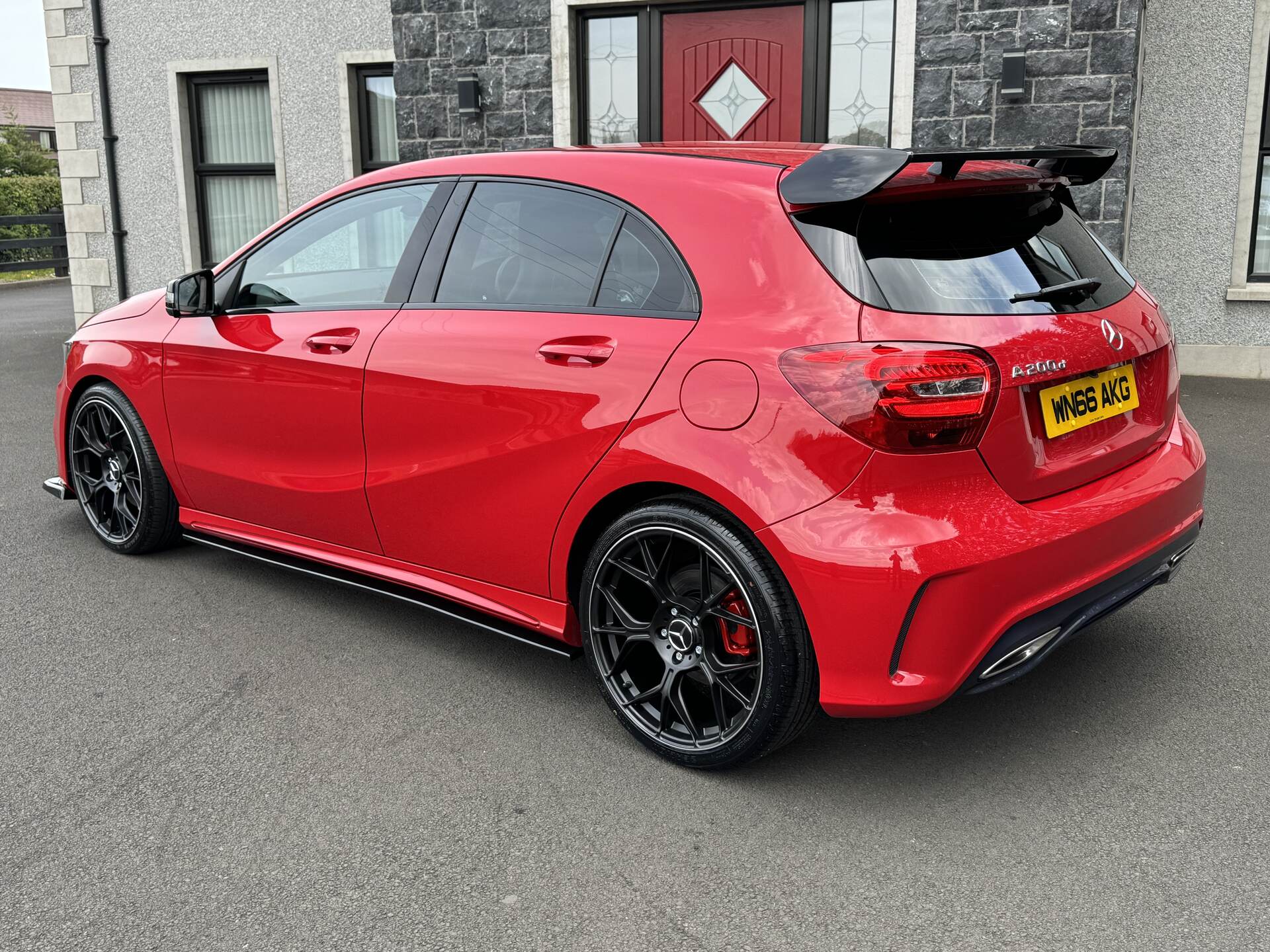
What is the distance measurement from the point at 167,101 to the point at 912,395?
464 inches

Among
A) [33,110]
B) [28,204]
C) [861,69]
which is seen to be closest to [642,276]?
[861,69]

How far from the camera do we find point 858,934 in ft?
8.03

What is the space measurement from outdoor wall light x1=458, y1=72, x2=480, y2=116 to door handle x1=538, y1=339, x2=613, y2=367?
690 centimetres

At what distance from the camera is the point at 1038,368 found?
281 centimetres

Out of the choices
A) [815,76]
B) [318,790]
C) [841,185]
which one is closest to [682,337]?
[841,185]

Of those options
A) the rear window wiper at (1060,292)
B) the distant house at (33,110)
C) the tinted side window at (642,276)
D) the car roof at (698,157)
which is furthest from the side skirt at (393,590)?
the distant house at (33,110)

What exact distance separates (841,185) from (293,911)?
6.99ft

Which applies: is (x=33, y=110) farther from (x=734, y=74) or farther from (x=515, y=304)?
(x=515, y=304)

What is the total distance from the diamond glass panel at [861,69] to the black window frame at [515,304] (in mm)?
5687

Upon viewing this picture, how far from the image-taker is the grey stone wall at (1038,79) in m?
7.99

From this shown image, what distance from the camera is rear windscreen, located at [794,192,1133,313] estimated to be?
282 cm

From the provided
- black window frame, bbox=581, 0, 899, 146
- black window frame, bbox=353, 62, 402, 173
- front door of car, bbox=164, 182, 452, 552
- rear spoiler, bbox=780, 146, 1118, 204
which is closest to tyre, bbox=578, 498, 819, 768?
rear spoiler, bbox=780, 146, 1118, 204

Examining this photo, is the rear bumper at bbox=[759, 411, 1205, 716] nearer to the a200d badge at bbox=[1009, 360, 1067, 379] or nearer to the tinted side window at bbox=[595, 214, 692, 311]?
the a200d badge at bbox=[1009, 360, 1067, 379]

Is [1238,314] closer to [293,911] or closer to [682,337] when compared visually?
[682,337]
